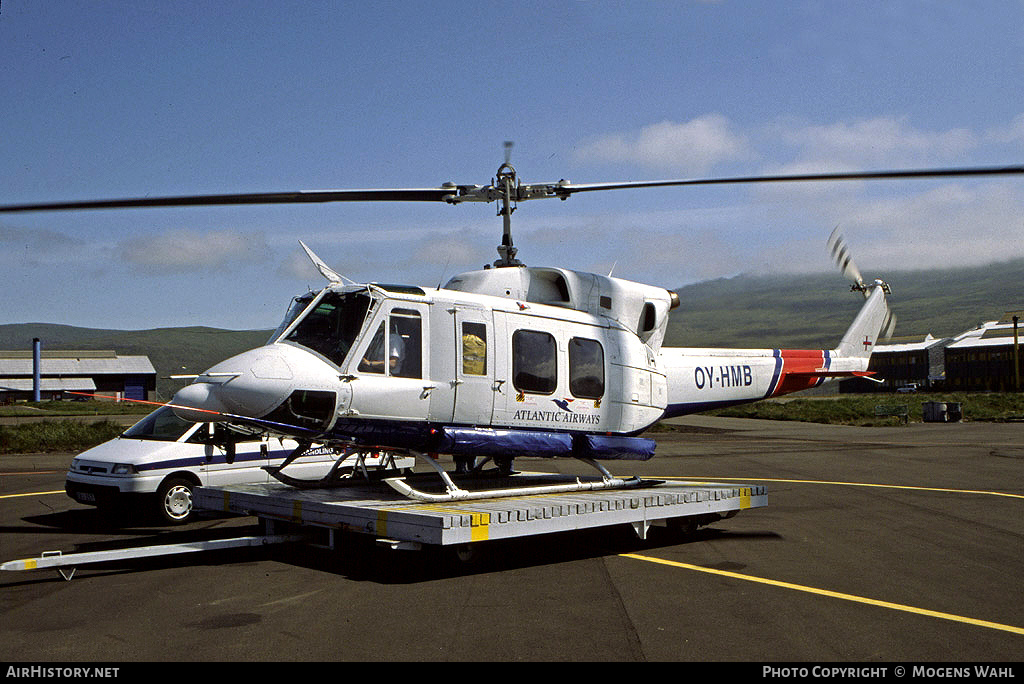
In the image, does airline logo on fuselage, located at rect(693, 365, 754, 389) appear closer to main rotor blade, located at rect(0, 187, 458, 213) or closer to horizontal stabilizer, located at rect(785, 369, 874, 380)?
horizontal stabilizer, located at rect(785, 369, 874, 380)

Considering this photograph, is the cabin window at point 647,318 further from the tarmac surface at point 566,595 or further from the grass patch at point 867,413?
the grass patch at point 867,413

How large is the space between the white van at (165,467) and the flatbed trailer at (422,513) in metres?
1.45

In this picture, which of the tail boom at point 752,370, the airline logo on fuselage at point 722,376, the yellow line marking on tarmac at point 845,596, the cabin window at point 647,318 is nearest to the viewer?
the yellow line marking on tarmac at point 845,596

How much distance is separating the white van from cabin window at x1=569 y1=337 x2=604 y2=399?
11.8 feet

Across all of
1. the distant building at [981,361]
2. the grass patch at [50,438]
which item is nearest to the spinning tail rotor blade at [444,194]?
the grass patch at [50,438]

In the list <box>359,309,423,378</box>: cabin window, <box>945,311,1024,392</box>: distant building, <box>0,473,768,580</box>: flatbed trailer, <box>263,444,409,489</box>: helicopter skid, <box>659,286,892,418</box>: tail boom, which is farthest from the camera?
<box>945,311,1024,392</box>: distant building

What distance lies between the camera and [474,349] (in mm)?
10508

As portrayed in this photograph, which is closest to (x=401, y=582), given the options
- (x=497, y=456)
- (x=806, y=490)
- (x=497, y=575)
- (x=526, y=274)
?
(x=497, y=575)

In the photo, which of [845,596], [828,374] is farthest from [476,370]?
[828,374]

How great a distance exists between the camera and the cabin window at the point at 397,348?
31.6ft

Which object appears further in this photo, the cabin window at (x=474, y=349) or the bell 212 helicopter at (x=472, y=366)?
the cabin window at (x=474, y=349)

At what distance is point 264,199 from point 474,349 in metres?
3.17

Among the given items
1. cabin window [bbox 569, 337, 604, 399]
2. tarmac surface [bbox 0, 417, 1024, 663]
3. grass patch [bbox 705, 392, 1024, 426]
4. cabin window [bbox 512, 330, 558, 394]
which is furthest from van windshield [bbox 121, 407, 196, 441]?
grass patch [bbox 705, 392, 1024, 426]

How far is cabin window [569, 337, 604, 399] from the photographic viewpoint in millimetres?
11547
